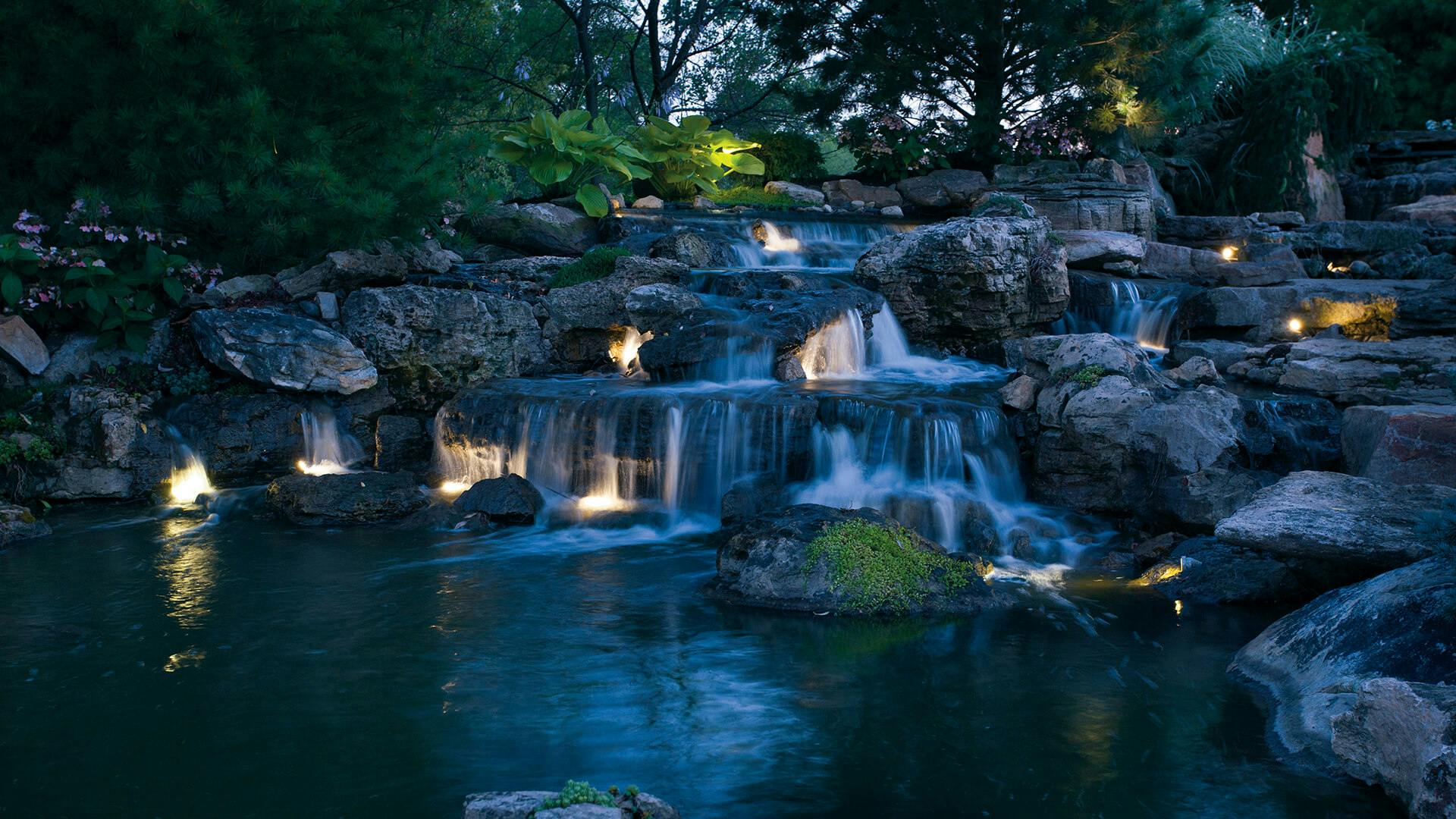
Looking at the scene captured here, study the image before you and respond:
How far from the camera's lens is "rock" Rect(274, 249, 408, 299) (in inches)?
443

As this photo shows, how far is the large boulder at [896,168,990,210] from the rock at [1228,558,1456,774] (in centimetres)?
1244

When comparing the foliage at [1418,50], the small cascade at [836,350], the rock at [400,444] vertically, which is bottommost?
the rock at [400,444]

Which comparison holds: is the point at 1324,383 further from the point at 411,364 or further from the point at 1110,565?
the point at 411,364

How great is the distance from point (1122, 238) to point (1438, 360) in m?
5.19

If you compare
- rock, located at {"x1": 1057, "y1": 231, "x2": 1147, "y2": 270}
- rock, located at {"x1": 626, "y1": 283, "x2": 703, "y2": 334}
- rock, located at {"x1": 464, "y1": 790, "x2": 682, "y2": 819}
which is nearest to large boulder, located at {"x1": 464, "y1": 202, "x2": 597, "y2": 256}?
rock, located at {"x1": 626, "y1": 283, "x2": 703, "y2": 334}

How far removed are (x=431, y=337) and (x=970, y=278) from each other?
19.4 feet

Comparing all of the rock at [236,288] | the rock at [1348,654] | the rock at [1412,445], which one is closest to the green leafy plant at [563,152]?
the rock at [236,288]

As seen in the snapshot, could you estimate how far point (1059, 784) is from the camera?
448 centimetres

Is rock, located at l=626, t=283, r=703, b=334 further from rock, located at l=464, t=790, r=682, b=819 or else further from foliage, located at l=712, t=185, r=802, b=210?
rock, located at l=464, t=790, r=682, b=819

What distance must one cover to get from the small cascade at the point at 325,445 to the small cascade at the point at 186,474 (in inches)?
34.1

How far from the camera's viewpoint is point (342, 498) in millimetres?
9156

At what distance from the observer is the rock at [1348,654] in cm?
Result: 468

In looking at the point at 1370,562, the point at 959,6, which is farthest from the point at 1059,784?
the point at 959,6

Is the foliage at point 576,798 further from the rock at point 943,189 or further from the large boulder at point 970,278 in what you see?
the rock at point 943,189
